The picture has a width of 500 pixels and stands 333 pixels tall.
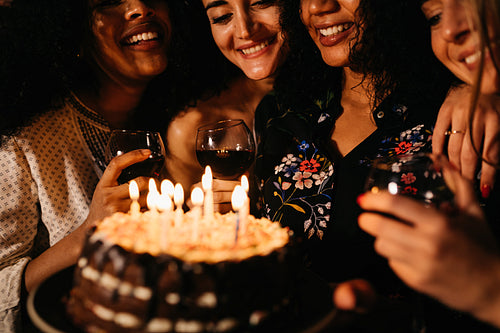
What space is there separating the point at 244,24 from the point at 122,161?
1121 mm

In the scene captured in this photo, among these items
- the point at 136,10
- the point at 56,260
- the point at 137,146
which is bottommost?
the point at 56,260

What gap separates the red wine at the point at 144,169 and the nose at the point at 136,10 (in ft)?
3.50

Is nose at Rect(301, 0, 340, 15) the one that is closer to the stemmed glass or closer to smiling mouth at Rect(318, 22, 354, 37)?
smiling mouth at Rect(318, 22, 354, 37)

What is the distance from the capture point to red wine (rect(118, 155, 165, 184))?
179 centimetres

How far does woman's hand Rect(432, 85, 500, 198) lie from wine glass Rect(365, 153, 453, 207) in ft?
1.36

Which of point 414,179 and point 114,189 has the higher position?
point 414,179

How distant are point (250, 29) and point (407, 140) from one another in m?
1.13

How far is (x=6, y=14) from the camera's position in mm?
2250

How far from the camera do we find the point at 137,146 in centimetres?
178

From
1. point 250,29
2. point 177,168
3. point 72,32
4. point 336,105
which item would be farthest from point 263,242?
point 72,32

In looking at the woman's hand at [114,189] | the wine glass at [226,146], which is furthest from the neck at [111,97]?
the wine glass at [226,146]

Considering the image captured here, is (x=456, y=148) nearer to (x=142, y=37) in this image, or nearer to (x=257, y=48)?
(x=257, y=48)

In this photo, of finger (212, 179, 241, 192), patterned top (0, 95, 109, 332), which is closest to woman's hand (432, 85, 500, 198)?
finger (212, 179, 241, 192)

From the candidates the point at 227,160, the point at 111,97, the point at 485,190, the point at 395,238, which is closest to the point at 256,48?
the point at 227,160
